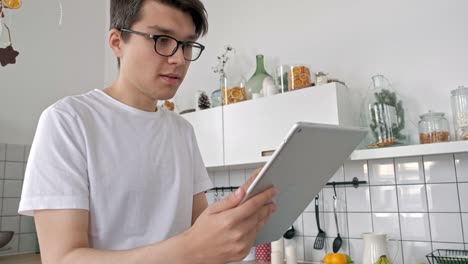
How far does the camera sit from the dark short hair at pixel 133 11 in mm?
896

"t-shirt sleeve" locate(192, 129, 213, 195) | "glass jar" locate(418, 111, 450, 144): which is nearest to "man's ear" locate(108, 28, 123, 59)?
"t-shirt sleeve" locate(192, 129, 213, 195)

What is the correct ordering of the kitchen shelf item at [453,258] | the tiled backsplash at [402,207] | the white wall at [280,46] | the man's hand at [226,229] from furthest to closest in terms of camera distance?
the white wall at [280,46], the tiled backsplash at [402,207], the kitchen shelf item at [453,258], the man's hand at [226,229]

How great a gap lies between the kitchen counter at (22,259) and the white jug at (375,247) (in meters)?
1.73

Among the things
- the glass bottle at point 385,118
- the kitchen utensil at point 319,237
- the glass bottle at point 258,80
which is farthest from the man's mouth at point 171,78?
the kitchen utensil at point 319,237

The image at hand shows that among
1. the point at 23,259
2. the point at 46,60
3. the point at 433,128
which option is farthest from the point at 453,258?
the point at 46,60

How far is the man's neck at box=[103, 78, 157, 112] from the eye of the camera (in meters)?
0.94

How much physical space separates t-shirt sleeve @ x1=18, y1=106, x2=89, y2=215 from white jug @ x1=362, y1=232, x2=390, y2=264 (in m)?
1.32

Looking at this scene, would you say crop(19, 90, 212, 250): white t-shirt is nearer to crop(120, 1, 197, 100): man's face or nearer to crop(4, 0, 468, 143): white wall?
crop(120, 1, 197, 100): man's face

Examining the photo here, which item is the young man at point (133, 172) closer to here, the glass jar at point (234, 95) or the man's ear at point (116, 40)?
the man's ear at point (116, 40)

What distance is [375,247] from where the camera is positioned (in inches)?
66.7

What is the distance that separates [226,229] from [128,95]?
480 millimetres

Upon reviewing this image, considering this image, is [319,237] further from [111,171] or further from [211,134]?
[111,171]

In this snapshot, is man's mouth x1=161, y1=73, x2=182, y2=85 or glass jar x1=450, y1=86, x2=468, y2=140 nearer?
man's mouth x1=161, y1=73, x2=182, y2=85

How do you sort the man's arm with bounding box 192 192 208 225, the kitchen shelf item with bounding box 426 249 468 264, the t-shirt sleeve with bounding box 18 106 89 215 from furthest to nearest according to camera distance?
the kitchen shelf item with bounding box 426 249 468 264, the man's arm with bounding box 192 192 208 225, the t-shirt sleeve with bounding box 18 106 89 215
